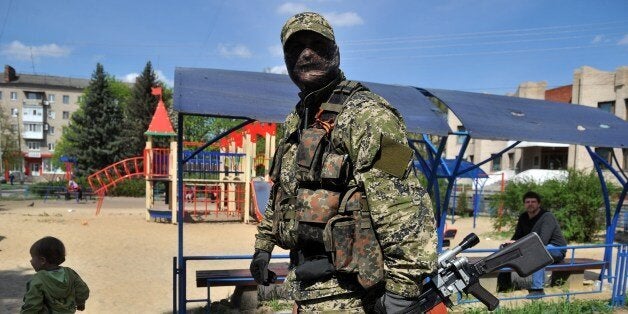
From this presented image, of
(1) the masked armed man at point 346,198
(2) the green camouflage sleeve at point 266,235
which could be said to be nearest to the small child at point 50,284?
(2) the green camouflage sleeve at point 266,235

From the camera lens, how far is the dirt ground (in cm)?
627

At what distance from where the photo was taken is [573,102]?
29484 millimetres

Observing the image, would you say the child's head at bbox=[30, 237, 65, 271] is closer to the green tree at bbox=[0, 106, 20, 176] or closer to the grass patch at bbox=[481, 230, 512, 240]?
the grass patch at bbox=[481, 230, 512, 240]

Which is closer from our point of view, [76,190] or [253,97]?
[253,97]

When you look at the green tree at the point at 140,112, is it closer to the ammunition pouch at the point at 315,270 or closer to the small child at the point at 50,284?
the small child at the point at 50,284

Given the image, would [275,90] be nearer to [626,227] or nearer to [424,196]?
[424,196]

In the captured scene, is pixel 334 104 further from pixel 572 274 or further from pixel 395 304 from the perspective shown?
pixel 572 274

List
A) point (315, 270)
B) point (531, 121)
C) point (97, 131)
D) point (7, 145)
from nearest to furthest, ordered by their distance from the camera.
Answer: point (315, 270)
point (531, 121)
point (97, 131)
point (7, 145)

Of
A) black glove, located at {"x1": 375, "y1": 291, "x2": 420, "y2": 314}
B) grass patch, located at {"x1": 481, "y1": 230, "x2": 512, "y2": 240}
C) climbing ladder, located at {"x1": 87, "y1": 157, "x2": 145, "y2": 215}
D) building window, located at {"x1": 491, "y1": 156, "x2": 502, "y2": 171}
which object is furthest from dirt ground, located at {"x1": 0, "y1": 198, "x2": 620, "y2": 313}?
building window, located at {"x1": 491, "y1": 156, "x2": 502, "y2": 171}

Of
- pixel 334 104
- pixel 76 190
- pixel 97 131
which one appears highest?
pixel 97 131

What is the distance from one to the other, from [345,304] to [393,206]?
18.9 inches

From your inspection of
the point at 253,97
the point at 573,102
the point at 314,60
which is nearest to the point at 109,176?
the point at 253,97

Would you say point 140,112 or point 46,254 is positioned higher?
point 140,112

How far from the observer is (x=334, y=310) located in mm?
1887
